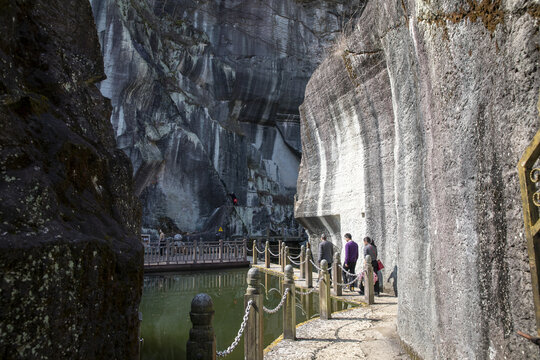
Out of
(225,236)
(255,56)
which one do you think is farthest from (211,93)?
(225,236)

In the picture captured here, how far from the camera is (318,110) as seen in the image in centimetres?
1162

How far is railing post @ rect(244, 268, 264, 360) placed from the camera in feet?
13.7

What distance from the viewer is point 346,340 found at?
18.2 feet

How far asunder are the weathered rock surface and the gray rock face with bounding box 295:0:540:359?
2.31 meters

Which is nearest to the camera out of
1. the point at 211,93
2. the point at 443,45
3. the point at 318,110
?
the point at 443,45

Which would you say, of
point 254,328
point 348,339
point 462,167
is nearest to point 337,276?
point 348,339

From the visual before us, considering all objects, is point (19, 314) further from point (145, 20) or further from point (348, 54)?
point (145, 20)

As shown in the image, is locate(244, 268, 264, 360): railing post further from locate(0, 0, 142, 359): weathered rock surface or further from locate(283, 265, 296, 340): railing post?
locate(0, 0, 142, 359): weathered rock surface

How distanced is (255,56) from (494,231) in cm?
3393

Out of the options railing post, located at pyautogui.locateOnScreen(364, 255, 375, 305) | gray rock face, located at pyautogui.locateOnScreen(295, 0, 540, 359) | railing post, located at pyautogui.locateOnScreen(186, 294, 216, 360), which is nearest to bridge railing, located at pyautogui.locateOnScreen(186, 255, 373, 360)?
railing post, located at pyautogui.locateOnScreen(186, 294, 216, 360)

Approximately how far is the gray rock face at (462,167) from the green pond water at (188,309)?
3346mm

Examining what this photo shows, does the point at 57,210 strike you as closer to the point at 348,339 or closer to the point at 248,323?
the point at 248,323

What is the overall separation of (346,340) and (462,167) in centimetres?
330

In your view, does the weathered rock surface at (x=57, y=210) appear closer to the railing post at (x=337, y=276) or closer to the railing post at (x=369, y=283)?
the railing post at (x=369, y=283)
